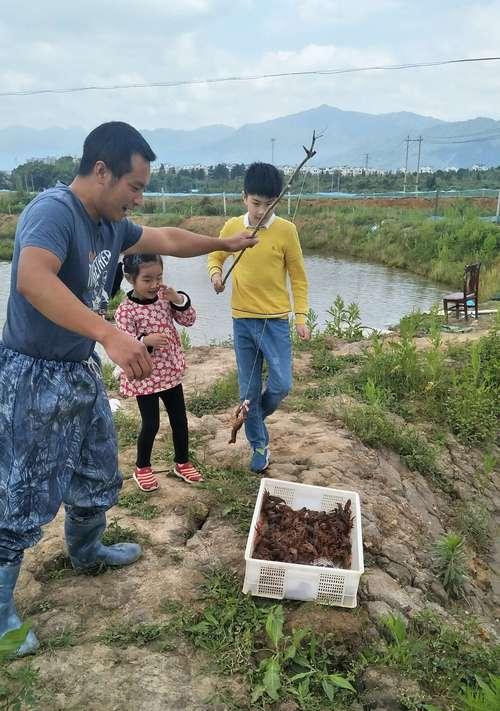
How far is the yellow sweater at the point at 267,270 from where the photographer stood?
3.44 meters

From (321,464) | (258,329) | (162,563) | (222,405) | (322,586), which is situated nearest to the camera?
(322,586)

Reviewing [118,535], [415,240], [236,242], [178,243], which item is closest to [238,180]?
[415,240]

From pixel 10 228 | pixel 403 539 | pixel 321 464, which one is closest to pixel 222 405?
pixel 321 464

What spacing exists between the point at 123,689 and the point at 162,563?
790mm

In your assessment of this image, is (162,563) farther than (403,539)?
No

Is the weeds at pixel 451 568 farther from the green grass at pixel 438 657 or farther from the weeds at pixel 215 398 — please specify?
the weeds at pixel 215 398

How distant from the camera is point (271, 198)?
327 cm

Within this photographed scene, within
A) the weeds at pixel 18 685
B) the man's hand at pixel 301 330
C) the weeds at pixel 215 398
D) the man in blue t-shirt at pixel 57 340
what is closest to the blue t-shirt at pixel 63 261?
the man in blue t-shirt at pixel 57 340

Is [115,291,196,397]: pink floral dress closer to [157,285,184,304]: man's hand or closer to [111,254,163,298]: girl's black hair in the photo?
[157,285,184,304]: man's hand

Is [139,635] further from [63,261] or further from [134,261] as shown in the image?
[134,261]

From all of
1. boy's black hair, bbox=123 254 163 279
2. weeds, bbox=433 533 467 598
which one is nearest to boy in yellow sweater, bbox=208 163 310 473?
boy's black hair, bbox=123 254 163 279

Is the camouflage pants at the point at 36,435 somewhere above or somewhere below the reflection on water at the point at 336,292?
above

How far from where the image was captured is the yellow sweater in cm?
344

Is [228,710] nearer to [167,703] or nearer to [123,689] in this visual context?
[167,703]
